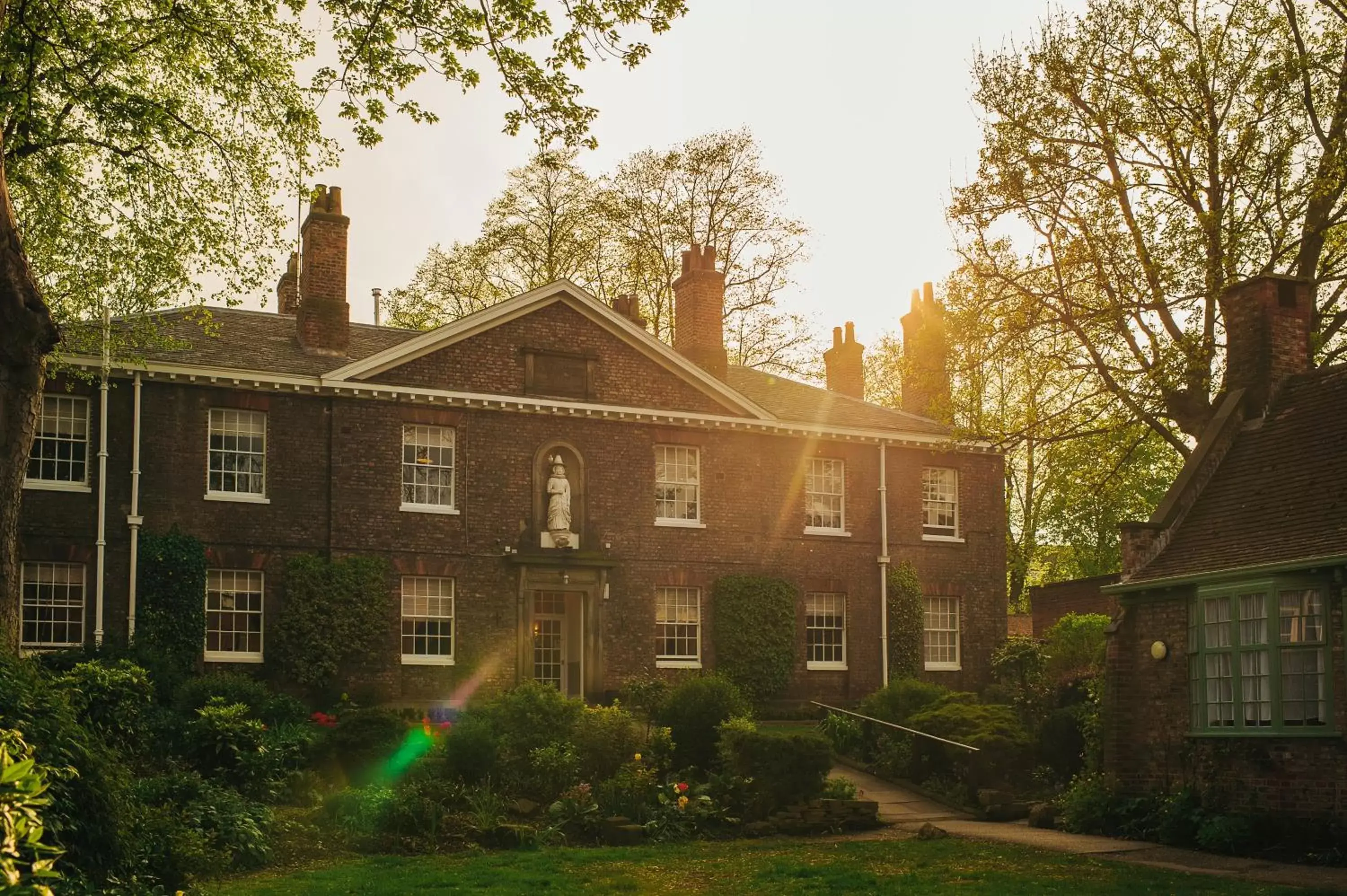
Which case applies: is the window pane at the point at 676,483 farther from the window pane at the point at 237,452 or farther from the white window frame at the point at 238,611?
the white window frame at the point at 238,611

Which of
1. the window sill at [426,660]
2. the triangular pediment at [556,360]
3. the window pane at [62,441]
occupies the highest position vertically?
the triangular pediment at [556,360]

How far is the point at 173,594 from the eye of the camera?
25.1 m

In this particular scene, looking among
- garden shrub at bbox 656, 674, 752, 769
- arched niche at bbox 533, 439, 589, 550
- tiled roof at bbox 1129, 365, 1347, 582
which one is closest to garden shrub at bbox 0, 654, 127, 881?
garden shrub at bbox 656, 674, 752, 769

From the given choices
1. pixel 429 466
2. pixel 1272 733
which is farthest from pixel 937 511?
pixel 1272 733

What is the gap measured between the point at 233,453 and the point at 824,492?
13.7 m

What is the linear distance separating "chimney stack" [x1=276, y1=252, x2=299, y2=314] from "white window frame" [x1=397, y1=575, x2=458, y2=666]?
10.7m

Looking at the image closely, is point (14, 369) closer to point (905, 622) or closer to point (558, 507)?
point (558, 507)

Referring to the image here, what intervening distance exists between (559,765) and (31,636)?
11.5 m

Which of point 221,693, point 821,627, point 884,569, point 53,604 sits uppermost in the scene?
point 884,569

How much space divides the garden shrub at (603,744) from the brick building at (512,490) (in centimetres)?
763

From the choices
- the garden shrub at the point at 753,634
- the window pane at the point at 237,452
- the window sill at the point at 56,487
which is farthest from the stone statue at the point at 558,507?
the window sill at the point at 56,487

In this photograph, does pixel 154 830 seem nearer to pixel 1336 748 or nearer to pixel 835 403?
pixel 1336 748

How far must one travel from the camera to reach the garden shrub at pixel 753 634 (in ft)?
98.5

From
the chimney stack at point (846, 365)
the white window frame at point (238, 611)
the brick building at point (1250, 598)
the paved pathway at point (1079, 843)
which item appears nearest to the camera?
the paved pathway at point (1079, 843)
